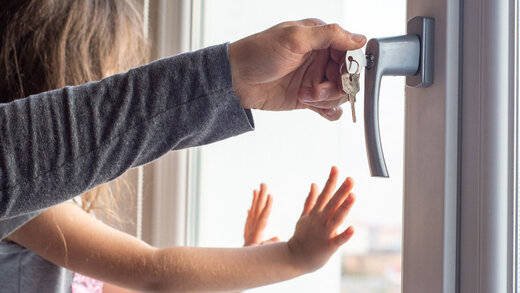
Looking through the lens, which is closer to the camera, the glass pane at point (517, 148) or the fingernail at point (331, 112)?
the glass pane at point (517, 148)

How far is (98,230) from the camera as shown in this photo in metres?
0.85

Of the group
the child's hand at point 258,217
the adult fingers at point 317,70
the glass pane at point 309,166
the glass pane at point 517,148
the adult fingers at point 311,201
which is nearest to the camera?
the glass pane at point 517,148

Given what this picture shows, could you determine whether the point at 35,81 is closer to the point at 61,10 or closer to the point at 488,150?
the point at 61,10

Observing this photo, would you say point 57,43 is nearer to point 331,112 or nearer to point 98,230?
point 98,230

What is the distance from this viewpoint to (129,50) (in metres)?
1.01

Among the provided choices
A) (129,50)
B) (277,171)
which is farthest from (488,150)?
(129,50)

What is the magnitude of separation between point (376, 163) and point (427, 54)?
0.11 m

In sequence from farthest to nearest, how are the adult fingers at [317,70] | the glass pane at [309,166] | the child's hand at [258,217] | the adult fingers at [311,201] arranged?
the child's hand at [258,217] → the adult fingers at [311,201] → the glass pane at [309,166] → the adult fingers at [317,70]

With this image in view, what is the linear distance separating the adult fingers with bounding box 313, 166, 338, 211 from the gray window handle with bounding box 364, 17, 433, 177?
0.73 feet

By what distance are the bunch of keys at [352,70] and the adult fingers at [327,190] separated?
214 mm

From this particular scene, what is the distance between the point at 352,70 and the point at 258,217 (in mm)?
449

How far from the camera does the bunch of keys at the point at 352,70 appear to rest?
496 millimetres

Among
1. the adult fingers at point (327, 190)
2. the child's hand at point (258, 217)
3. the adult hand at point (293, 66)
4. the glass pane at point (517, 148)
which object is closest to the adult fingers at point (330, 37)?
the adult hand at point (293, 66)

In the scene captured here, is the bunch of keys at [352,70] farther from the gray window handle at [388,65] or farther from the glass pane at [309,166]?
the glass pane at [309,166]
